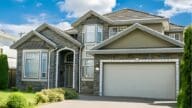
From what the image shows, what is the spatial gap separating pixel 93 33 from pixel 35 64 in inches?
214

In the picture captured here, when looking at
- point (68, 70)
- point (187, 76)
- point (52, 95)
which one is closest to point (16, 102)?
point (52, 95)

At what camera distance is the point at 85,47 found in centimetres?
2652

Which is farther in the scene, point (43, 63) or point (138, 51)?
point (43, 63)

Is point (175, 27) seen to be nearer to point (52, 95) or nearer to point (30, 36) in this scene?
point (30, 36)

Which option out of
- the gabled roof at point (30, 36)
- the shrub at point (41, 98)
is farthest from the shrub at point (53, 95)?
the gabled roof at point (30, 36)

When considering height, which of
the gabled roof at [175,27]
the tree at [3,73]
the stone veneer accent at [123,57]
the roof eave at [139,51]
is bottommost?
the tree at [3,73]

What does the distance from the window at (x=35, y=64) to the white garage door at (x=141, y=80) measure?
6.45 m

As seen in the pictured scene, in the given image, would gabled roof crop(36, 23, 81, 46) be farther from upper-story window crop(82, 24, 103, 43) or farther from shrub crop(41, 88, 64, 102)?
shrub crop(41, 88, 64, 102)

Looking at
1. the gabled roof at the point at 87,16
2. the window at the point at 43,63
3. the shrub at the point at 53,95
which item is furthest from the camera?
the window at the point at 43,63

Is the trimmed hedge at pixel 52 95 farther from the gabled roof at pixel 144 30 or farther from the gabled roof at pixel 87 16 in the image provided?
the gabled roof at pixel 87 16

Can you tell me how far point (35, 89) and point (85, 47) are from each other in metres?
5.31

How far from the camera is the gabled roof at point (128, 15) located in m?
26.5

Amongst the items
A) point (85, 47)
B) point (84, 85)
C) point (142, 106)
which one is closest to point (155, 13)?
point (85, 47)

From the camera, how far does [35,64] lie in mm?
26953
